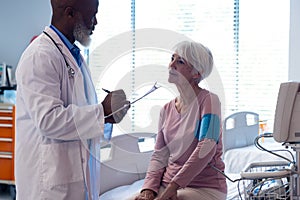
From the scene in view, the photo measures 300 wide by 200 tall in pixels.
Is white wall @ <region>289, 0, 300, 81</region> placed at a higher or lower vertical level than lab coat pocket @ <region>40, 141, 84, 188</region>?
higher

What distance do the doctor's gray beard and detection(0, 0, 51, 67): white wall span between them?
2.89 metres

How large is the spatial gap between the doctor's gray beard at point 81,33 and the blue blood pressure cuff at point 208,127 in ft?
1.78

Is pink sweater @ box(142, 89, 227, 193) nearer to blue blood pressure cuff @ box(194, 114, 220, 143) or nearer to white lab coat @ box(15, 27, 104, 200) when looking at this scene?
blue blood pressure cuff @ box(194, 114, 220, 143)

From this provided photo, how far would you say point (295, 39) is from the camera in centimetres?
373

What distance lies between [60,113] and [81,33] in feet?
1.04

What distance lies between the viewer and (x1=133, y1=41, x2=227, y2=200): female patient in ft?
5.98

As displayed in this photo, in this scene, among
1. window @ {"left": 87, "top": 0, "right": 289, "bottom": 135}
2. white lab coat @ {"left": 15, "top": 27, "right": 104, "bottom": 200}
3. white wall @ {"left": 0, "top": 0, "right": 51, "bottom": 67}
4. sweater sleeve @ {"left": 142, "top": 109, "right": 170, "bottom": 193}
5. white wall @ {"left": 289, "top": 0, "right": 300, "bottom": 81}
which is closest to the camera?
white lab coat @ {"left": 15, "top": 27, "right": 104, "bottom": 200}

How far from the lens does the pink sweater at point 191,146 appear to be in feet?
5.97

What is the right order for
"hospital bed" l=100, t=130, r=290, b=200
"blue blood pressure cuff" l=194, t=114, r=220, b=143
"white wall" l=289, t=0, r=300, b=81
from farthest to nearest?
"white wall" l=289, t=0, r=300, b=81 < "hospital bed" l=100, t=130, r=290, b=200 < "blue blood pressure cuff" l=194, t=114, r=220, b=143

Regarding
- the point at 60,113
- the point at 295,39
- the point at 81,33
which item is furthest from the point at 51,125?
the point at 295,39

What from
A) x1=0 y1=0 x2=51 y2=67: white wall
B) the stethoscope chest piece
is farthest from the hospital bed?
x1=0 y1=0 x2=51 y2=67: white wall

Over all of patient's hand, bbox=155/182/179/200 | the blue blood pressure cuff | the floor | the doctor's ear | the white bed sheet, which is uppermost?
the doctor's ear

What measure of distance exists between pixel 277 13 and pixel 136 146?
2.12m

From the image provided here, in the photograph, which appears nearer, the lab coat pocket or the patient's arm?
the lab coat pocket
